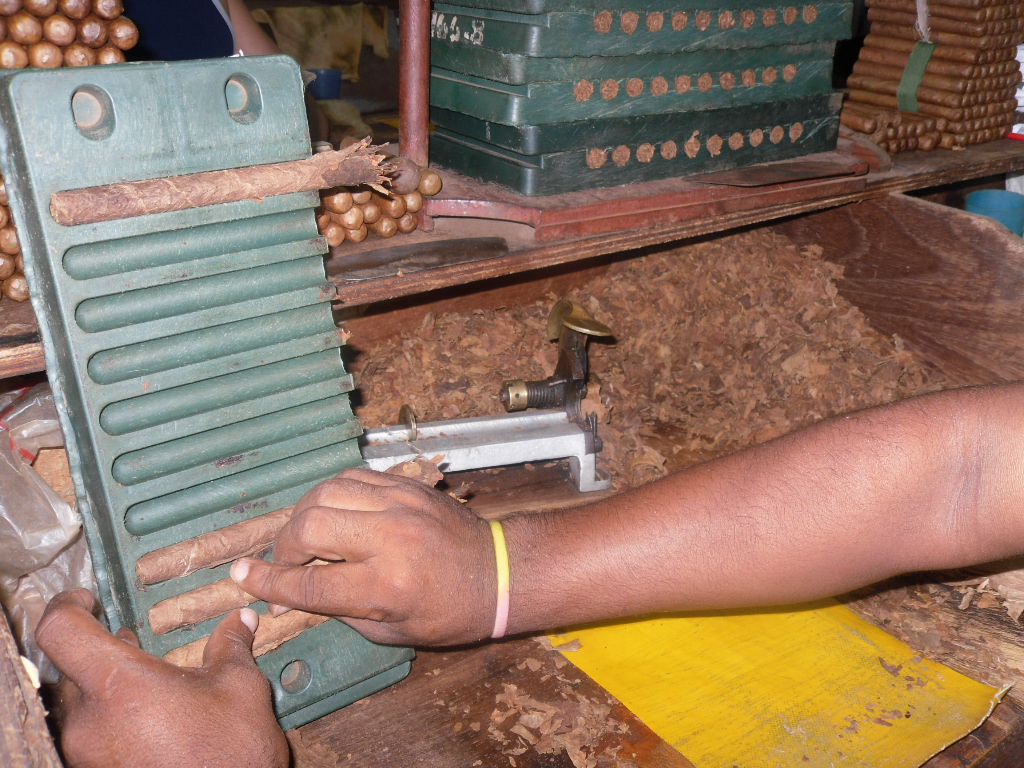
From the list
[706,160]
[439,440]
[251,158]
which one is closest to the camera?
[251,158]

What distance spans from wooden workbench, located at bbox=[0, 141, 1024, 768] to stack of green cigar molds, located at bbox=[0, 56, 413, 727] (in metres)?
0.14

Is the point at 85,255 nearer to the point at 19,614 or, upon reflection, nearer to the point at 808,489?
the point at 19,614

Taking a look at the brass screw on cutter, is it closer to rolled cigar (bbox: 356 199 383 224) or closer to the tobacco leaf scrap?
the tobacco leaf scrap

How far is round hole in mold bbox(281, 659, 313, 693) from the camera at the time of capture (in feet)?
3.18

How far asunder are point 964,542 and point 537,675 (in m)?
0.57

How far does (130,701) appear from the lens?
744 mm

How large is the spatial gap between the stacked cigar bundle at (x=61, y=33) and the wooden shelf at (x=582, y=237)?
1.19 ft

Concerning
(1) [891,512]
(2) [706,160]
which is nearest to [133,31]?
(2) [706,160]

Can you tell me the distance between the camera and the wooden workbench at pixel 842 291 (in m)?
0.99

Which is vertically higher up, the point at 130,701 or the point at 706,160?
the point at 706,160

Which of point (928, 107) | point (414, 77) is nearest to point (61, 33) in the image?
point (414, 77)

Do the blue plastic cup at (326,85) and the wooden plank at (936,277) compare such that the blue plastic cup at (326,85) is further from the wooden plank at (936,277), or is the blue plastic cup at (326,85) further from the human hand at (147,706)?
the human hand at (147,706)

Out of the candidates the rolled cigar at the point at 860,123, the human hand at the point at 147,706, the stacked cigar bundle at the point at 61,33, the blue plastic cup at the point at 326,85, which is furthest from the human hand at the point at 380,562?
the blue plastic cup at the point at 326,85

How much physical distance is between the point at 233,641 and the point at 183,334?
13.4 inches
